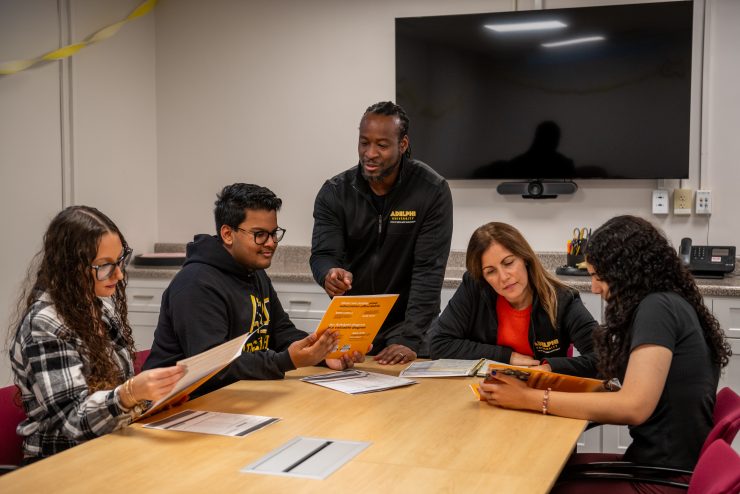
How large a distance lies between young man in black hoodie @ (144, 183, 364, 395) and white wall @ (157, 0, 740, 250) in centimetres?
207

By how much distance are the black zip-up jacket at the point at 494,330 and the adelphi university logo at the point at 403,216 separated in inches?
12.6

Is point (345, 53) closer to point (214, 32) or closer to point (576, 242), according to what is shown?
point (214, 32)

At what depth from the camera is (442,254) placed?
307 cm

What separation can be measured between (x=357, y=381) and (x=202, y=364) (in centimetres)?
66

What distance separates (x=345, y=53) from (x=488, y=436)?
325 cm

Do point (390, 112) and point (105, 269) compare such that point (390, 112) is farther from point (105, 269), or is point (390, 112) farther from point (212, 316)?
point (105, 269)

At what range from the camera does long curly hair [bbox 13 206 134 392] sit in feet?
6.52

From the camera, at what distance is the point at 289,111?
4.88 meters

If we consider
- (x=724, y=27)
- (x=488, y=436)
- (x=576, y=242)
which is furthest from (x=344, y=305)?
(x=724, y=27)

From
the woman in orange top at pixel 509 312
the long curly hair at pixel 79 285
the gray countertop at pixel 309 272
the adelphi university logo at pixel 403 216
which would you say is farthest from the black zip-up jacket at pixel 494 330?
the long curly hair at pixel 79 285

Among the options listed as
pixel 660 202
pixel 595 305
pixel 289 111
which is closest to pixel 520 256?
pixel 595 305

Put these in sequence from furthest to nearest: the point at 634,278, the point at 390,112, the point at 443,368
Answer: the point at 390,112 → the point at 443,368 → the point at 634,278

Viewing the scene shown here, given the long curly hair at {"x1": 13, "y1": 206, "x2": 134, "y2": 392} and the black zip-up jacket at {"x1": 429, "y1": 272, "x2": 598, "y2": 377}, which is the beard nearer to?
the black zip-up jacket at {"x1": 429, "y1": 272, "x2": 598, "y2": 377}

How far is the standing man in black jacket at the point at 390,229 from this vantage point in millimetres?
2967
